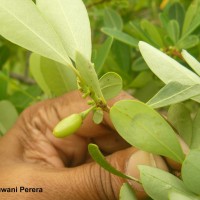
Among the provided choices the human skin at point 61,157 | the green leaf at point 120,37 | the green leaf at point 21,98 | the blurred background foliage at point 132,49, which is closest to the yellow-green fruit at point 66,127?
the human skin at point 61,157

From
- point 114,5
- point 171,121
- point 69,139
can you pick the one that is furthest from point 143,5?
point 171,121

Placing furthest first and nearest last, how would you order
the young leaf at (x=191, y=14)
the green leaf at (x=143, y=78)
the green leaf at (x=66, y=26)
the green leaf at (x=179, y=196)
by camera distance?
the green leaf at (x=143, y=78) < the young leaf at (x=191, y=14) < the green leaf at (x=66, y=26) < the green leaf at (x=179, y=196)

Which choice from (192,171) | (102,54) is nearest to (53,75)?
(102,54)

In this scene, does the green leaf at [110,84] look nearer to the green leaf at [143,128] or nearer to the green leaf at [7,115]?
the green leaf at [143,128]

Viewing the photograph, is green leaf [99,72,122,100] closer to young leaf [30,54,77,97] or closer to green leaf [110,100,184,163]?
green leaf [110,100,184,163]

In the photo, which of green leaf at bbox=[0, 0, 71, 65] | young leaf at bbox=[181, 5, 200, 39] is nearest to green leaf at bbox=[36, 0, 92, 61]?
green leaf at bbox=[0, 0, 71, 65]

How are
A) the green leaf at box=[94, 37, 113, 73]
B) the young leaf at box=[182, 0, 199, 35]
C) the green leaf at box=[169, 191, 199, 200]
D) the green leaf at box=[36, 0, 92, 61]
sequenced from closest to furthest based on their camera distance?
the green leaf at box=[169, 191, 199, 200], the green leaf at box=[36, 0, 92, 61], the green leaf at box=[94, 37, 113, 73], the young leaf at box=[182, 0, 199, 35]
